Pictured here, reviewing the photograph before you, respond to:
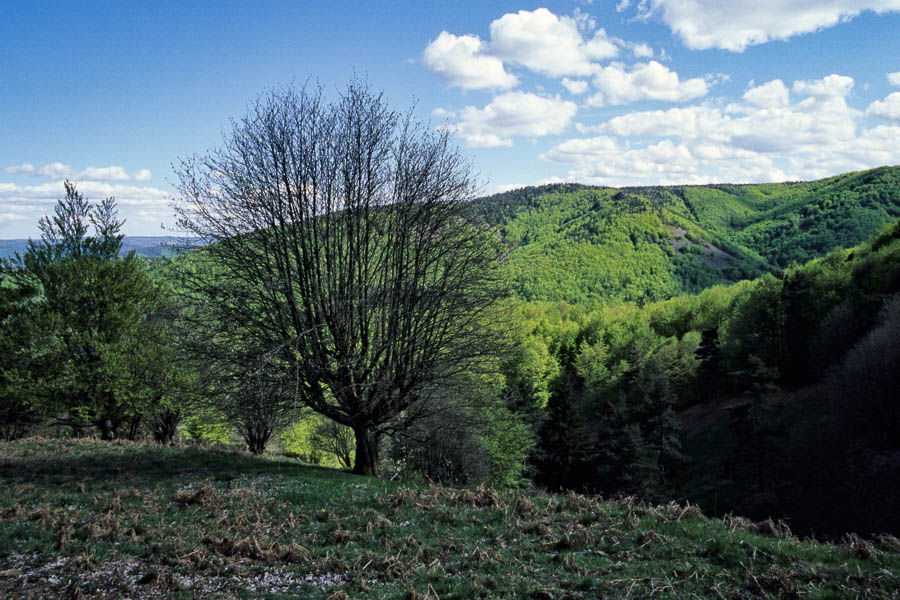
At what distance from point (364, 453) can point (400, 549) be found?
26.4 feet

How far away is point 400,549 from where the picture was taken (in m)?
6.84

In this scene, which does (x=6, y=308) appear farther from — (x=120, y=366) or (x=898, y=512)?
(x=898, y=512)

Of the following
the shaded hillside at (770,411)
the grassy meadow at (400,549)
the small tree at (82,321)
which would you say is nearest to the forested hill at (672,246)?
the shaded hillside at (770,411)

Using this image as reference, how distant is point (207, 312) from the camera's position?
13078 mm

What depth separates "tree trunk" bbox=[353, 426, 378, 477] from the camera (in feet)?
47.4

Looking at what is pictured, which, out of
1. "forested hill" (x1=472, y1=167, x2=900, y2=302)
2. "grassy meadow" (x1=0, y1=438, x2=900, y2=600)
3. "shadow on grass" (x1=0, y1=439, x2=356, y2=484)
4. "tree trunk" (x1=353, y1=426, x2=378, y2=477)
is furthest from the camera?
"forested hill" (x1=472, y1=167, x2=900, y2=302)

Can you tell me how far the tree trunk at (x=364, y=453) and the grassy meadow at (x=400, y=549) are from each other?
4258 mm

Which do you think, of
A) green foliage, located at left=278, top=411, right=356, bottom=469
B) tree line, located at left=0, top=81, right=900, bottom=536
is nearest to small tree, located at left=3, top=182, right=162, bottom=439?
tree line, located at left=0, top=81, right=900, bottom=536

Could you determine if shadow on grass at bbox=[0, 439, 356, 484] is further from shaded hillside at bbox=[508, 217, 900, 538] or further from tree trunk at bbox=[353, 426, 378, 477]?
shaded hillside at bbox=[508, 217, 900, 538]

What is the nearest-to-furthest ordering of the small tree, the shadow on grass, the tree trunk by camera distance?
the shadow on grass, the tree trunk, the small tree

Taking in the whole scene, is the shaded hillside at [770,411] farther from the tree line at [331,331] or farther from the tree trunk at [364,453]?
the tree trunk at [364,453]

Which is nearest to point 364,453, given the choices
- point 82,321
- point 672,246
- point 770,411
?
point 82,321

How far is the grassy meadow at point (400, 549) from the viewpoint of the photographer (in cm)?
551

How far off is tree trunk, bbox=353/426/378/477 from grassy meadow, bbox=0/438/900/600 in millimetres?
4258
